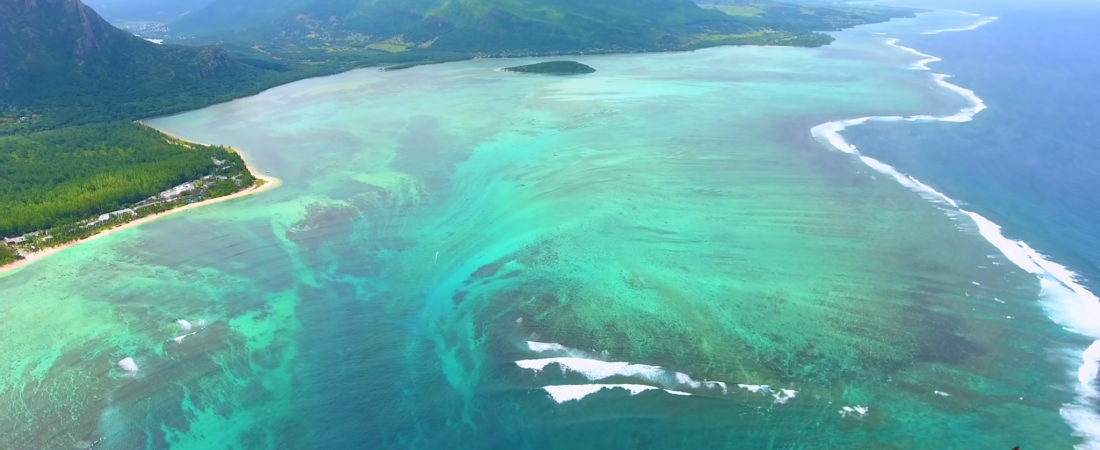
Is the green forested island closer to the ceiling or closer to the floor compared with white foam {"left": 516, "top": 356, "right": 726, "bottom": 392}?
closer to the ceiling

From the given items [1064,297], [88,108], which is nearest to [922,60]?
[1064,297]

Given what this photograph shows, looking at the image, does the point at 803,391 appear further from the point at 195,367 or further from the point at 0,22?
the point at 0,22

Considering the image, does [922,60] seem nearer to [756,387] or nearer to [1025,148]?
[1025,148]

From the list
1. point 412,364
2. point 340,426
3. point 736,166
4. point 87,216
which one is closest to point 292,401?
point 340,426

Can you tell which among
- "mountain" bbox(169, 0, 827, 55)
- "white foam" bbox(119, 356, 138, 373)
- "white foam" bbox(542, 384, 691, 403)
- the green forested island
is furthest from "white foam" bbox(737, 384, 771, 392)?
"mountain" bbox(169, 0, 827, 55)

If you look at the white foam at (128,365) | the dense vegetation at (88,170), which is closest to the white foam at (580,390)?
the white foam at (128,365)

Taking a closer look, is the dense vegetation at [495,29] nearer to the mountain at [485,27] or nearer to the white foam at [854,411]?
the mountain at [485,27]

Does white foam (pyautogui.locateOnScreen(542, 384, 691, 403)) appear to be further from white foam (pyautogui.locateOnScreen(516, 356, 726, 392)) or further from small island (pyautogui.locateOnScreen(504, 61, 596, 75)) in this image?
small island (pyautogui.locateOnScreen(504, 61, 596, 75))
